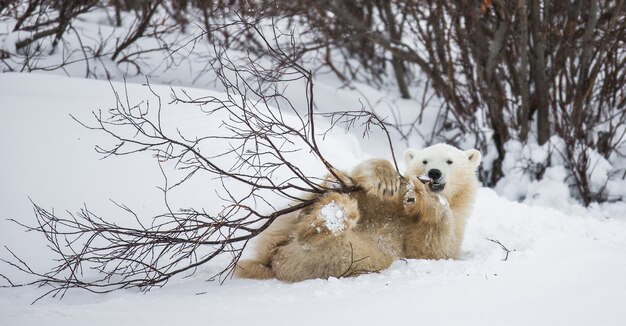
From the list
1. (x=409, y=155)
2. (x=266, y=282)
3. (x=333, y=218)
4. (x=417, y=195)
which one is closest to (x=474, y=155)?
(x=409, y=155)

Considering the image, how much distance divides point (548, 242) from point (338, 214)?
3.53ft

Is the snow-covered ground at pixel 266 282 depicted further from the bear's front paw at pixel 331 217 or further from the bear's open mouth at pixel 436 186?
the bear's open mouth at pixel 436 186

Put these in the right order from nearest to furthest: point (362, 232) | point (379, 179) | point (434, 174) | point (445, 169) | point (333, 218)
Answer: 1. point (333, 218)
2. point (379, 179)
3. point (362, 232)
4. point (434, 174)
5. point (445, 169)

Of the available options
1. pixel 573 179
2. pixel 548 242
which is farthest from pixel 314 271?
pixel 573 179

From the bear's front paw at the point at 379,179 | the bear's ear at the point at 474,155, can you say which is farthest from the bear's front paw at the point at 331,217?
the bear's ear at the point at 474,155

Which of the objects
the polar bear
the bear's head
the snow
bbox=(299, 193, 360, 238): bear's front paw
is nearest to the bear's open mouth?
the bear's head

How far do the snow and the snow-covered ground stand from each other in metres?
0.23

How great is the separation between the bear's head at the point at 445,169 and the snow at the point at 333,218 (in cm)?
92

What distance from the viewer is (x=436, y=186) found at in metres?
3.64

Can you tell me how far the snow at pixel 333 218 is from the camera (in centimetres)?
286

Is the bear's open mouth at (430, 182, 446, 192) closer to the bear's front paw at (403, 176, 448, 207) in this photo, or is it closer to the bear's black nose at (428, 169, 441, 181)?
the bear's black nose at (428, 169, 441, 181)

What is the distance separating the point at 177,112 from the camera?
4152mm

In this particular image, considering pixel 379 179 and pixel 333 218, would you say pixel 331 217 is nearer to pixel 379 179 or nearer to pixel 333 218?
pixel 333 218

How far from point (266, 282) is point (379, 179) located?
27.5 inches
